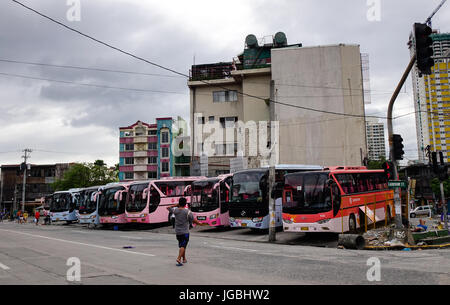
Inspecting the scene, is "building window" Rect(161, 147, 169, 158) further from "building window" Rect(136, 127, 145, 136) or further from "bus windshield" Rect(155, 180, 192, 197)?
"bus windshield" Rect(155, 180, 192, 197)

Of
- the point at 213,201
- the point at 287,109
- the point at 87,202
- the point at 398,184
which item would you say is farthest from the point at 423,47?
the point at 287,109

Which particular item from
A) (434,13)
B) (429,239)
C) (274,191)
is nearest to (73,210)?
(274,191)

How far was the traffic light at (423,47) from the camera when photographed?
37.8 feet

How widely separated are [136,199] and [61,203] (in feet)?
49.8

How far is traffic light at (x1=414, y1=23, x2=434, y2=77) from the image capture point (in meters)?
11.5

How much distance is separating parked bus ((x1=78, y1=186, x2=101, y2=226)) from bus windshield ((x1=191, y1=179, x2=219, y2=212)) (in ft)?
33.6

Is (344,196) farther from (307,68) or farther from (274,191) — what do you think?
(307,68)

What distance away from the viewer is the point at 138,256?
1113 centimetres

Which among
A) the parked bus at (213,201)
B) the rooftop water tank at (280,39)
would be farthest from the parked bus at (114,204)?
the rooftop water tank at (280,39)

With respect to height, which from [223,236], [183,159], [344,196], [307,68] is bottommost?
[223,236]

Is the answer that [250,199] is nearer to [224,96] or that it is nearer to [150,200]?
[150,200]

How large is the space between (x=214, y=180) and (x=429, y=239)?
39.7ft

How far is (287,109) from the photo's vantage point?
42.5 meters

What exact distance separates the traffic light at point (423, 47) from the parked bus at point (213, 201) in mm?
12754
